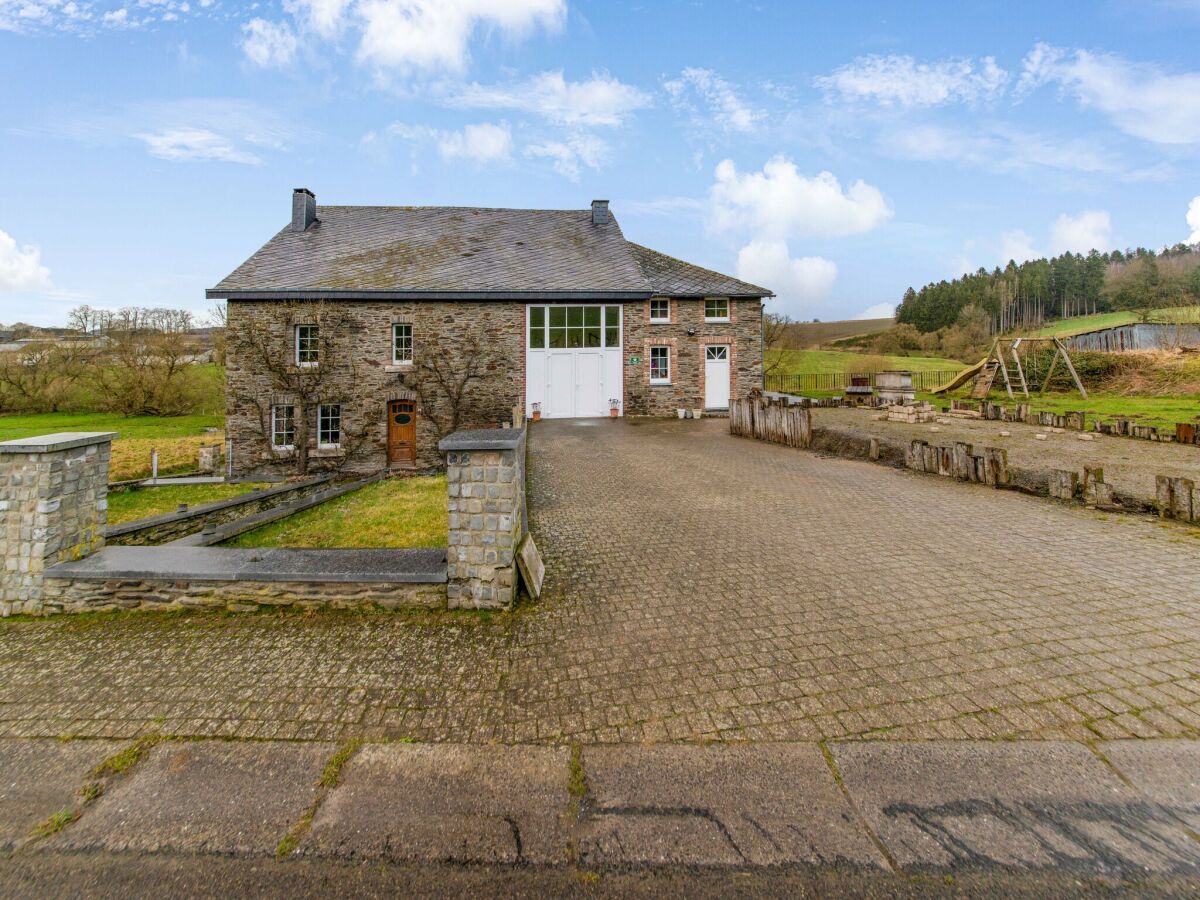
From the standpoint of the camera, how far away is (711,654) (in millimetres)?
4031

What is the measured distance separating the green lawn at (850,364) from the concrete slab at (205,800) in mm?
38316

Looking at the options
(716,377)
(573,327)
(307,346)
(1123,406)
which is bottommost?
(1123,406)

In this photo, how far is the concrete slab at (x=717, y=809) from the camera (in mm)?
2408

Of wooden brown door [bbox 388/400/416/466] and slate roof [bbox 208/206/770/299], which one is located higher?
slate roof [bbox 208/206/770/299]

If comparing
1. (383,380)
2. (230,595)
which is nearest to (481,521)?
(230,595)

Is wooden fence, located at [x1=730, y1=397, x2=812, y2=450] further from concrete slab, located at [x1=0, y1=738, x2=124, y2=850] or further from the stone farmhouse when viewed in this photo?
concrete slab, located at [x1=0, y1=738, x2=124, y2=850]

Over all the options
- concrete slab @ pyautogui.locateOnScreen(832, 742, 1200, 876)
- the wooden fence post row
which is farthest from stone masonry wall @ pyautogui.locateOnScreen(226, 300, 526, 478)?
concrete slab @ pyautogui.locateOnScreen(832, 742, 1200, 876)

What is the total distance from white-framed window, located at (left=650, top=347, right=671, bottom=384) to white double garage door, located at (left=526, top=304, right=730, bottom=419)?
4.54 feet

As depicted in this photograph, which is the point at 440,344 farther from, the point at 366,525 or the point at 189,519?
the point at 366,525

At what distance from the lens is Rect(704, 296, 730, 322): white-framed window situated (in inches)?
880

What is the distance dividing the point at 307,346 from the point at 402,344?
11.3ft

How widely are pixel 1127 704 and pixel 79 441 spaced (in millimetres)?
8482

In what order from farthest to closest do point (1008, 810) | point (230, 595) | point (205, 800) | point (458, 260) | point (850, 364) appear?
point (850, 364) < point (458, 260) < point (230, 595) < point (205, 800) < point (1008, 810)

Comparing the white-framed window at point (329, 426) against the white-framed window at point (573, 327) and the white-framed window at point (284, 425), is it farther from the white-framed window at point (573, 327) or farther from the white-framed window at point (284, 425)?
the white-framed window at point (573, 327)
